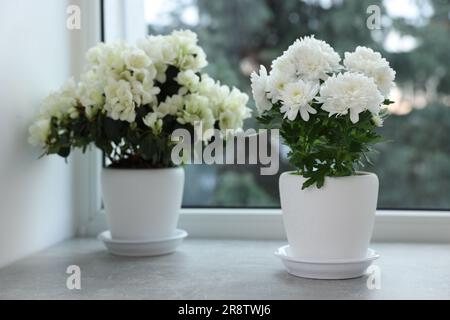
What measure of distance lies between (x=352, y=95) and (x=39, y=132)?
2.14 feet

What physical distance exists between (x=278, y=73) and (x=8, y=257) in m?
0.65

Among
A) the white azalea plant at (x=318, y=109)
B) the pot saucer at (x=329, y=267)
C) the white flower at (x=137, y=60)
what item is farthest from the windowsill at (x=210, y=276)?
the white flower at (x=137, y=60)

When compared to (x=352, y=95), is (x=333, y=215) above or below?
below

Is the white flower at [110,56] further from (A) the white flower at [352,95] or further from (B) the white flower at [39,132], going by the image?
(A) the white flower at [352,95]

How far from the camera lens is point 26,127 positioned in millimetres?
A: 1332

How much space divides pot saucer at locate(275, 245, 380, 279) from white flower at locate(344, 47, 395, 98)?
30 centimetres

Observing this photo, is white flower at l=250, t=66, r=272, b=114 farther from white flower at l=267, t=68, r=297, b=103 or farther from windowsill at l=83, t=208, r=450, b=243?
windowsill at l=83, t=208, r=450, b=243

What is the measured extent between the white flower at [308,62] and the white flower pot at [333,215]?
18 centimetres

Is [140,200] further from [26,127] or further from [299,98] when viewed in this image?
[299,98]

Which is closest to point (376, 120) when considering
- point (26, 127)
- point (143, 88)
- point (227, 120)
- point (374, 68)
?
point (374, 68)

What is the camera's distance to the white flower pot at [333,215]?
1.07 metres

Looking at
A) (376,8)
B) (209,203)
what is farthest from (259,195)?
(376,8)

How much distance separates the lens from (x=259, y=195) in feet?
5.33

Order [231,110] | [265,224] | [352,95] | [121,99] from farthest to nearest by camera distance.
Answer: [265,224] → [231,110] → [121,99] → [352,95]
